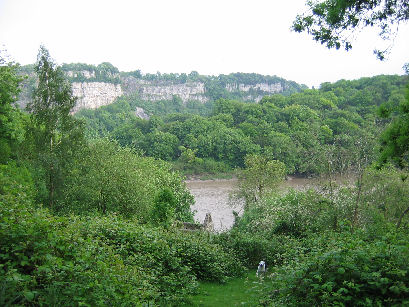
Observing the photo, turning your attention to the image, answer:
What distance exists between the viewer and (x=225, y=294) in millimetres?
9352

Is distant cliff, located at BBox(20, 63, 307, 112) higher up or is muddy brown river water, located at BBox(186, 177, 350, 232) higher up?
distant cliff, located at BBox(20, 63, 307, 112)

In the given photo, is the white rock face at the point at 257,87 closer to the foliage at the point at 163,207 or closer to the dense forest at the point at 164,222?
the dense forest at the point at 164,222

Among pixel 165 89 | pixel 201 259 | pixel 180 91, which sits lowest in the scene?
pixel 201 259

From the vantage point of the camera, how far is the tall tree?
65.6 feet

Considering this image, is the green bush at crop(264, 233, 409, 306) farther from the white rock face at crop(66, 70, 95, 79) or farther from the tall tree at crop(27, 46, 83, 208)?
the white rock face at crop(66, 70, 95, 79)

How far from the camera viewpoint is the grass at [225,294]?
26.0 ft

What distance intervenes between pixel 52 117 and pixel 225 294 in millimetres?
15177

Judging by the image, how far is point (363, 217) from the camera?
17297mm

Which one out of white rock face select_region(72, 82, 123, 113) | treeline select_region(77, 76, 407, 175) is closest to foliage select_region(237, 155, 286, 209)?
treeline select_region(77, 76, 407, 175)

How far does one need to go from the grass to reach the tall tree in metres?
12.6

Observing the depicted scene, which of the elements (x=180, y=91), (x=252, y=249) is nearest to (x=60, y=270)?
(x=252, y=249)

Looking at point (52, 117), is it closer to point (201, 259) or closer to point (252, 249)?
point (252, 249)

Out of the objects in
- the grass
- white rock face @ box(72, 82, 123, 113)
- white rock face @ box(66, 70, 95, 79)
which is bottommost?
the grass

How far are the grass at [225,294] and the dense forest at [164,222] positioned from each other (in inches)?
9.3
